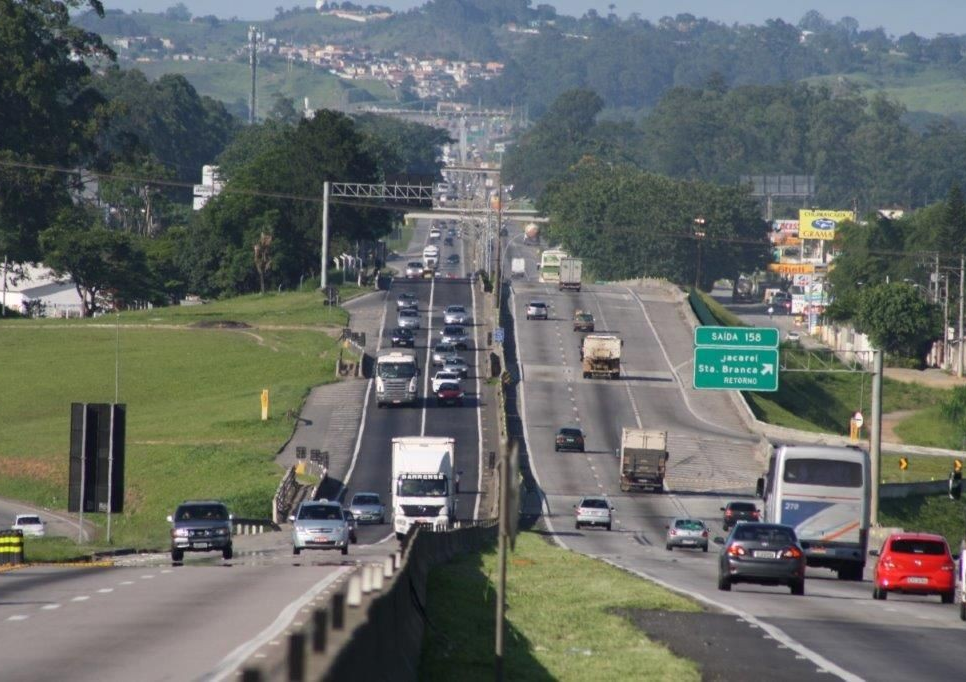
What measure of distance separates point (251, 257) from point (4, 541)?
11485cm

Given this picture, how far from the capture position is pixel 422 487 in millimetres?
60938

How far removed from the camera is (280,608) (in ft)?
91.1

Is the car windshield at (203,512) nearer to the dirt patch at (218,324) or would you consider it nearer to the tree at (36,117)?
the dirt patch at (218,324)

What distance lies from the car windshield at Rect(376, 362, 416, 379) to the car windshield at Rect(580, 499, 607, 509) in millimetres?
26353

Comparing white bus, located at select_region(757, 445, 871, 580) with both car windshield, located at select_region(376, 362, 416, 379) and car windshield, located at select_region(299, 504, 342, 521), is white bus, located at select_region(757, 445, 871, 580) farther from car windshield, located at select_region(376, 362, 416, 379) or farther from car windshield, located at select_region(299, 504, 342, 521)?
car windshield, located at select_region(376, 362, 416, 379)

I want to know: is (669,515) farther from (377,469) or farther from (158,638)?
(158,638)

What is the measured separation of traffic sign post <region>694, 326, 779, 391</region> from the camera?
7062 cm

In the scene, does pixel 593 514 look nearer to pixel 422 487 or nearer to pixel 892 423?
pixel 422 487

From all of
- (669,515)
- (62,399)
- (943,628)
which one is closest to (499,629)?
(943,628)

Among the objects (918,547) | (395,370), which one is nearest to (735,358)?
(395,370)

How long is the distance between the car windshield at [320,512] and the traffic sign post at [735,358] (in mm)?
24497

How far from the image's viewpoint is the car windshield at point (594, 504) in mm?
67938

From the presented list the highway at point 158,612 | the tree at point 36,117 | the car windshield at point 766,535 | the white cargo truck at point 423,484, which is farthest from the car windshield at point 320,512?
the tree at point 36,117

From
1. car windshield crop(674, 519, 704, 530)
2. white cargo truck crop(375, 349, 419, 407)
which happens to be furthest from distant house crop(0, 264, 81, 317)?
car windshield crop(674, 519, 704, 530)
